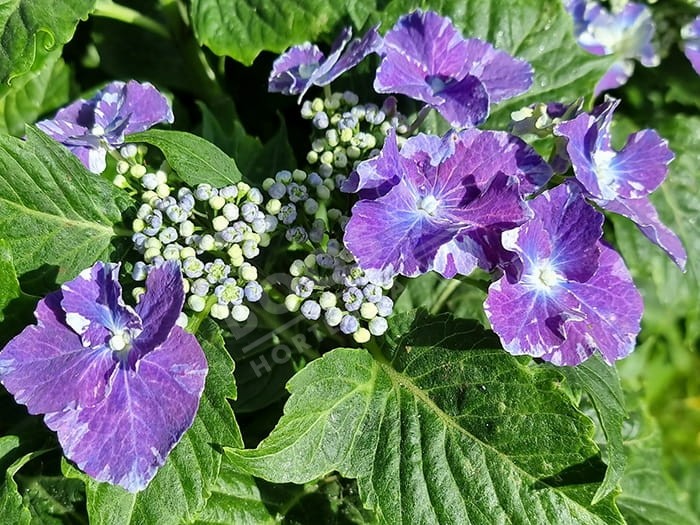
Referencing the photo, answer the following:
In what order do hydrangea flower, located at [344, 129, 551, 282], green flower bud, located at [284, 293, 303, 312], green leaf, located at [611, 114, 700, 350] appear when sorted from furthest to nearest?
green leaf, located at [611, 114, 700, 350]
green flower bud, located at [284, 293, 303, 312]
hydrangea flower, located at [344, 129, 551, 282]

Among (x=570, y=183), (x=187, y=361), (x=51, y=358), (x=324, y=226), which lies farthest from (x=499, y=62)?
(x=51, y=358)

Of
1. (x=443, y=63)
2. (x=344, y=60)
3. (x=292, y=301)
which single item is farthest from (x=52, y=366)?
(x=443, y=63)

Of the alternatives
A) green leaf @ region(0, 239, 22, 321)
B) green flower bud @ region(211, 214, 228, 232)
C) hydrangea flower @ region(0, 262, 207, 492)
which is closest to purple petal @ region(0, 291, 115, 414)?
hydrangea flower @ region(0, 262, 207, 492)

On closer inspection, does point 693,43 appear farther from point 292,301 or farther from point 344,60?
point 292,301

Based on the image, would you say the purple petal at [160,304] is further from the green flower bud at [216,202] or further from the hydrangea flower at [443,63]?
the hydrangea flower at [443,63]

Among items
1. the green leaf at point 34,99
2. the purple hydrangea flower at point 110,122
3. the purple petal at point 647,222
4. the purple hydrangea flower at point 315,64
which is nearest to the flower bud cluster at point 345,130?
the purple hydrangea flower at point 315,64

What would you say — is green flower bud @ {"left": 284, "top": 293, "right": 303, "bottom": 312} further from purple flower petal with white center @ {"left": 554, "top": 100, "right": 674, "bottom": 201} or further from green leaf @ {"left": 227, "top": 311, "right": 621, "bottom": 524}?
purple flower petal with white center @ {"left": 554, "top": 100, "right": 674, "bottom": 201}

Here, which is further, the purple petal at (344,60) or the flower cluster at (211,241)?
the purple petal at (344,60)
